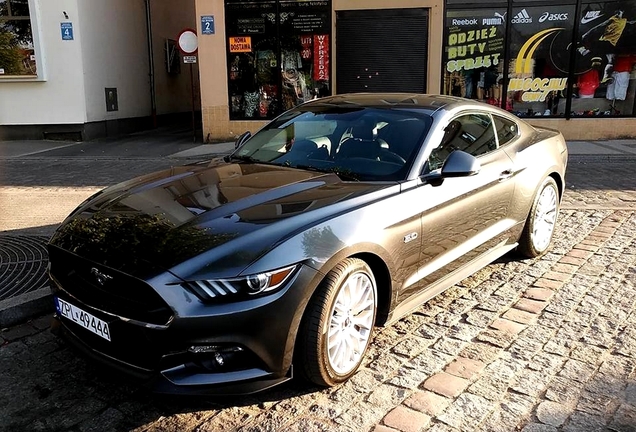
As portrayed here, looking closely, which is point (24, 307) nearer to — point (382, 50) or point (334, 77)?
point (334, 77)

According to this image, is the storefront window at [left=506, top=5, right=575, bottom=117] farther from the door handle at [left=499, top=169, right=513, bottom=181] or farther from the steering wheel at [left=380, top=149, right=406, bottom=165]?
the steering wheel at [left=380, top=149, right=406, bottom=165]

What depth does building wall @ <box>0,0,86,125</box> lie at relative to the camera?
13617 mm

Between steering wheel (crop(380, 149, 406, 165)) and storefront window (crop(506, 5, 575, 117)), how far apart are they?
418 inches

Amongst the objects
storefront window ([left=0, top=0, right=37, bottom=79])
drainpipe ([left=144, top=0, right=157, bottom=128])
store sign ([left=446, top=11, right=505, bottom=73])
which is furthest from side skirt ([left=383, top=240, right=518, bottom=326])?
drainpipe ([left=144, top=0, right=157, bottom=128])

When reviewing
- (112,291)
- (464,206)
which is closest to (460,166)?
(464,206)

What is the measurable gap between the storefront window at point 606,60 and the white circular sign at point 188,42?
916 centimetres

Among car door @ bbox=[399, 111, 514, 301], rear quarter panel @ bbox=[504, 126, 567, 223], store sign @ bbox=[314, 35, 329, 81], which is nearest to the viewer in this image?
car door @ bbox=[399, 111, 514, 301]

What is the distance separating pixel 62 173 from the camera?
9.65m

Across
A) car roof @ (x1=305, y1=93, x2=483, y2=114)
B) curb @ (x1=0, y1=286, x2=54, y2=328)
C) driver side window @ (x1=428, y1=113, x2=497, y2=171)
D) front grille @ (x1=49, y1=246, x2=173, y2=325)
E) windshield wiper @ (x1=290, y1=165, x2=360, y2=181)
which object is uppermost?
car roof @ (x1=305, y1=93, x2=483, y2=114)

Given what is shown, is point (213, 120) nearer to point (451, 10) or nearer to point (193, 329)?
point (451, 10)

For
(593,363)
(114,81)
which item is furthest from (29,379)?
(114,81)

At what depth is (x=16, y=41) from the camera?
13891mm

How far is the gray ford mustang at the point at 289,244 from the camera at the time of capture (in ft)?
8.41

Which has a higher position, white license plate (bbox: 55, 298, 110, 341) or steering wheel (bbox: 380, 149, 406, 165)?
steering wheel (bbox: 380, 149, 406, 165)
